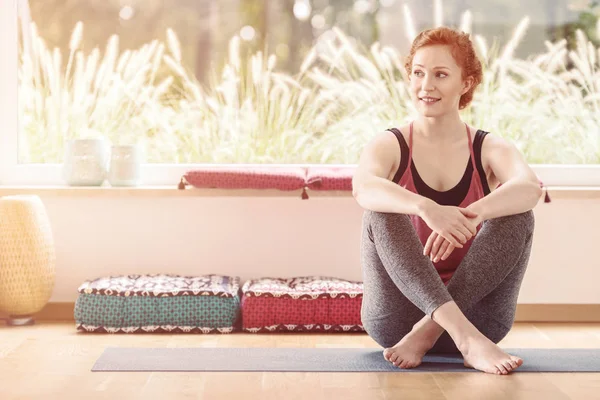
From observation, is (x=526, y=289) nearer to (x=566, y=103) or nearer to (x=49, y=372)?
(x=566, y=103)

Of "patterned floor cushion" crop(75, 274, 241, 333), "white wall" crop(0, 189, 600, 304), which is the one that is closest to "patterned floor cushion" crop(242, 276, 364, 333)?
"patterned floor cushion" crop(75, 274, 241, 333)

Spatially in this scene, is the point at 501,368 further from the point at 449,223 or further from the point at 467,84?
the point at 467,84

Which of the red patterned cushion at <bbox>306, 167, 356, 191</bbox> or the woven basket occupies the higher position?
the red patterned cushion at <bbox>306, 167, 356, 191</bbox>

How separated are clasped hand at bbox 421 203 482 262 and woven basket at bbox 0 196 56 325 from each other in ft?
5.16

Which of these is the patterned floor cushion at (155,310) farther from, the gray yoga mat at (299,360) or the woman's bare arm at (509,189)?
the woman's bare arm at (509,189)

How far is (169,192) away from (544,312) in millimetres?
1547

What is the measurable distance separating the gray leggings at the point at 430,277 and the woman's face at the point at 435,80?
0.39m

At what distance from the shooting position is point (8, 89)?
3.62 metres

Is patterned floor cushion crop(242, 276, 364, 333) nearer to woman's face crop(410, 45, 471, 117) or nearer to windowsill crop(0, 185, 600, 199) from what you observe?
windowsill crop(0, 185, 600, 199)

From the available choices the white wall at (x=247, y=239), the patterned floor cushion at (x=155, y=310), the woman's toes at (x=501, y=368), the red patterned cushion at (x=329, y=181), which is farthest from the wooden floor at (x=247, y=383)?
the red patterned cushion at (x=329, y=181)

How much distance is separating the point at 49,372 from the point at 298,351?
755mm

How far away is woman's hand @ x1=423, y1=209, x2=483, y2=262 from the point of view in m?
2.40

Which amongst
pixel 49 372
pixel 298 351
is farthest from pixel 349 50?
pixel 49 372

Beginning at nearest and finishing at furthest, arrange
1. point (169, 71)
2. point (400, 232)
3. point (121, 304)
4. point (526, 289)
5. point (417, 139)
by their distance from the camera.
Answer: point (400, 232) → point (417, 139) → point (121, 304) → point (526, 289) → point (169, 71)
